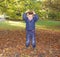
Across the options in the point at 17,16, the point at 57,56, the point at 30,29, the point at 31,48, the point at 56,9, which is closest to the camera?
the point at 57,56

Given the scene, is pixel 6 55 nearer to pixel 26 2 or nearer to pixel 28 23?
pixel 28 23

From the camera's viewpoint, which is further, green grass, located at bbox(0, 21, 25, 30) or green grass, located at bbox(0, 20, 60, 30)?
green grass, located at bbox(0, 20, 60, 30)

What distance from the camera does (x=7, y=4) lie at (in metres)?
17.5

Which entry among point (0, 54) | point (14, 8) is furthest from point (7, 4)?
point (0, 54)

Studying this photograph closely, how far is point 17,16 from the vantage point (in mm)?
18562

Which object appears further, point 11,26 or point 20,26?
point 20,26

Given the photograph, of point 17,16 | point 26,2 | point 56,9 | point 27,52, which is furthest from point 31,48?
point 56,9

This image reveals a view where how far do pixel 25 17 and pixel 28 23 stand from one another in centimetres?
29

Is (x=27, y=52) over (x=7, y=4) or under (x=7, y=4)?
under

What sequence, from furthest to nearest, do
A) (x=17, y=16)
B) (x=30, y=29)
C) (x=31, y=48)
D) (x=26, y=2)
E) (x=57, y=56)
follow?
1. (x=17, y=16)
2. (x=26, y=2)
3. (x=31, y=48)
4. (x=30, y=29)
5. (x=57, y=56)

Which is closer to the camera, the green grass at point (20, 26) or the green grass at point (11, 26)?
the green grass at point (11, 26)

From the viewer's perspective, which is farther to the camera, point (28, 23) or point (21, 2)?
point (21, 2)

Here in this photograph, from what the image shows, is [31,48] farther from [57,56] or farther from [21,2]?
[21,2]

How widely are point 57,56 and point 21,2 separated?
26.6 ft
